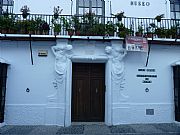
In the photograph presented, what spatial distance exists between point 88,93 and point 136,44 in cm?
305

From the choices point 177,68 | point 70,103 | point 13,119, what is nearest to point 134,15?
point 177,68

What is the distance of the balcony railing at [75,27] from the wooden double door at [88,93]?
1.64 metres

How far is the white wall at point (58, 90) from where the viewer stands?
920 centimetres

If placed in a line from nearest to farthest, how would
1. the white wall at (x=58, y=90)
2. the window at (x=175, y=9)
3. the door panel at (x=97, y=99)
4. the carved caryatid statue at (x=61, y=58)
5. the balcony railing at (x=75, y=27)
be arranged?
1. the white wall at (x=58, y=90)
2. the carved caryatid statue at (x=61, y=58)
3. the balcony railing at (x=75, y=27)
4. the door panel at (x=97, y=99)
5. the window at (x=175, y=9)

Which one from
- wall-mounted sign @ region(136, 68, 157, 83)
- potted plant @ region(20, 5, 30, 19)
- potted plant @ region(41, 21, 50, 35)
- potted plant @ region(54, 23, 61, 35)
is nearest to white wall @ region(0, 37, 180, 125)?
wall-mounted sign @ region(136, 68, 157, 83)

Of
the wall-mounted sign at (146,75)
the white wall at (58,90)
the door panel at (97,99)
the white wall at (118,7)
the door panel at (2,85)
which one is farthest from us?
the white wall at (118,7)

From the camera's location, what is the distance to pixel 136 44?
939 centimetres

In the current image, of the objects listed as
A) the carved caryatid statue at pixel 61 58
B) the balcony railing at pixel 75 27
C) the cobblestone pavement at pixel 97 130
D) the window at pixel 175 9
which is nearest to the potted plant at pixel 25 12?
the balcony railing at pixel 75 27

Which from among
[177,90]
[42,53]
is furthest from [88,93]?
[177,90]

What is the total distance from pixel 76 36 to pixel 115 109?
3.56 meters

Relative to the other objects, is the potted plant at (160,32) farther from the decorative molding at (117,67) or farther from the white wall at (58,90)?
the decorative molding at (117,67)

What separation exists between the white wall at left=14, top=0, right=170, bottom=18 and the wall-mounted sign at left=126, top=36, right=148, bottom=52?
2.21m

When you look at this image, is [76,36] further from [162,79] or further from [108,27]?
[162,79]

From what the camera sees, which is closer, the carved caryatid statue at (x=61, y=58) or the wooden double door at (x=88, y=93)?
the carved caryatid statue at (x=61, y=58)
